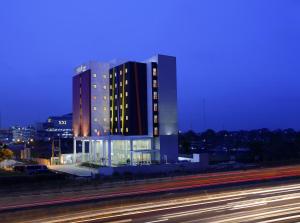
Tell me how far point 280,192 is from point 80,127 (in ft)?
164

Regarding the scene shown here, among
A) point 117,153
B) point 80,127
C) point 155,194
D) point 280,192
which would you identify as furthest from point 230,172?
point 80,127

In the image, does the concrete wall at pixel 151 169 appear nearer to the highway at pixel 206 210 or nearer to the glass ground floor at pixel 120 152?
the glass ground floor at pixel 120 152

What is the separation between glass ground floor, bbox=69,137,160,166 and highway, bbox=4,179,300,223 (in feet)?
106

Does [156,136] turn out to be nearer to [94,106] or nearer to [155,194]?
[94,106]

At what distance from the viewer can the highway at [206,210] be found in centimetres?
1652

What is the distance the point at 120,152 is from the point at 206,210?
43817mm

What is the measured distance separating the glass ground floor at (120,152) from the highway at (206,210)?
106 ft

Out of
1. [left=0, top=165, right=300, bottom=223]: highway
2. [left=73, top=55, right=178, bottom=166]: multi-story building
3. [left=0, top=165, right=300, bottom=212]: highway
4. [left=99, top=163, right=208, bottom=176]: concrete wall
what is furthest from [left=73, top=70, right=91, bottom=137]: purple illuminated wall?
[left=0, top=165, right=300, bottom=223]: highway

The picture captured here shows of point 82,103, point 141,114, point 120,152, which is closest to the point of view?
point 141,114

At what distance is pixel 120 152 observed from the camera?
61.4m

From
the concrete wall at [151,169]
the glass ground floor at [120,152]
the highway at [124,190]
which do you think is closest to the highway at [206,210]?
the highway at [124,190]

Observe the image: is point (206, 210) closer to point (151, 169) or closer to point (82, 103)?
point (151, 169)

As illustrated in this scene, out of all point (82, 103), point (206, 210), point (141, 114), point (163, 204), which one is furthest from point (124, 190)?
point (82, 103)

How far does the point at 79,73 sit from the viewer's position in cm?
6925
